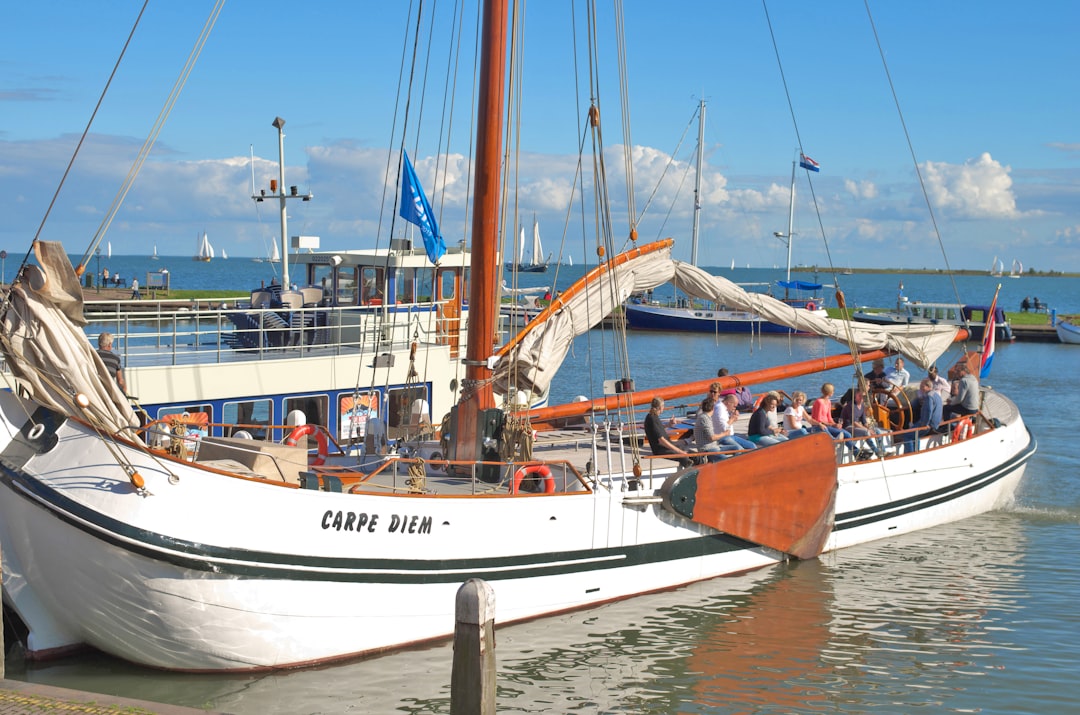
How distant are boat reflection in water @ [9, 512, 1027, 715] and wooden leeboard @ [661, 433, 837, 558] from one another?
0.61 metres

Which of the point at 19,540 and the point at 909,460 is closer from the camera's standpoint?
the point at 19,540

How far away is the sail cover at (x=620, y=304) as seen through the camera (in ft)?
46.5

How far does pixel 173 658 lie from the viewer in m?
10.1

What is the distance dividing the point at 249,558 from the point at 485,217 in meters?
4.78

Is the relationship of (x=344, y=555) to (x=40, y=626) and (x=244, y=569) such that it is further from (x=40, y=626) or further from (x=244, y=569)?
(x=40, y=626)

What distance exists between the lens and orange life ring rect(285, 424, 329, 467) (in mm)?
13383

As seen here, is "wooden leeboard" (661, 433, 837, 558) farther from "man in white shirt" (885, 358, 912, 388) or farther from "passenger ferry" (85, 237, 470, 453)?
"man in white shirt" (885, 358, 912, 388)

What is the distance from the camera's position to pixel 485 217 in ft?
39.9

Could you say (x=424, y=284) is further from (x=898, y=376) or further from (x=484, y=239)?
(x=898, y=376)

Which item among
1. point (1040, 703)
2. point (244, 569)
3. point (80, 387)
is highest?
point (80, 387)

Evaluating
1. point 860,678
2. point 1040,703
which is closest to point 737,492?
point 860,678

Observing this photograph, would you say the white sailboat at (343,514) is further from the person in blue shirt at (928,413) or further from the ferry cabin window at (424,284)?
the ferry cabin window at (424,284)

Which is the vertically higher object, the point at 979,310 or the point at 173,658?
the point at 979,310

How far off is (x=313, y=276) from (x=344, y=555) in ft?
36.8
